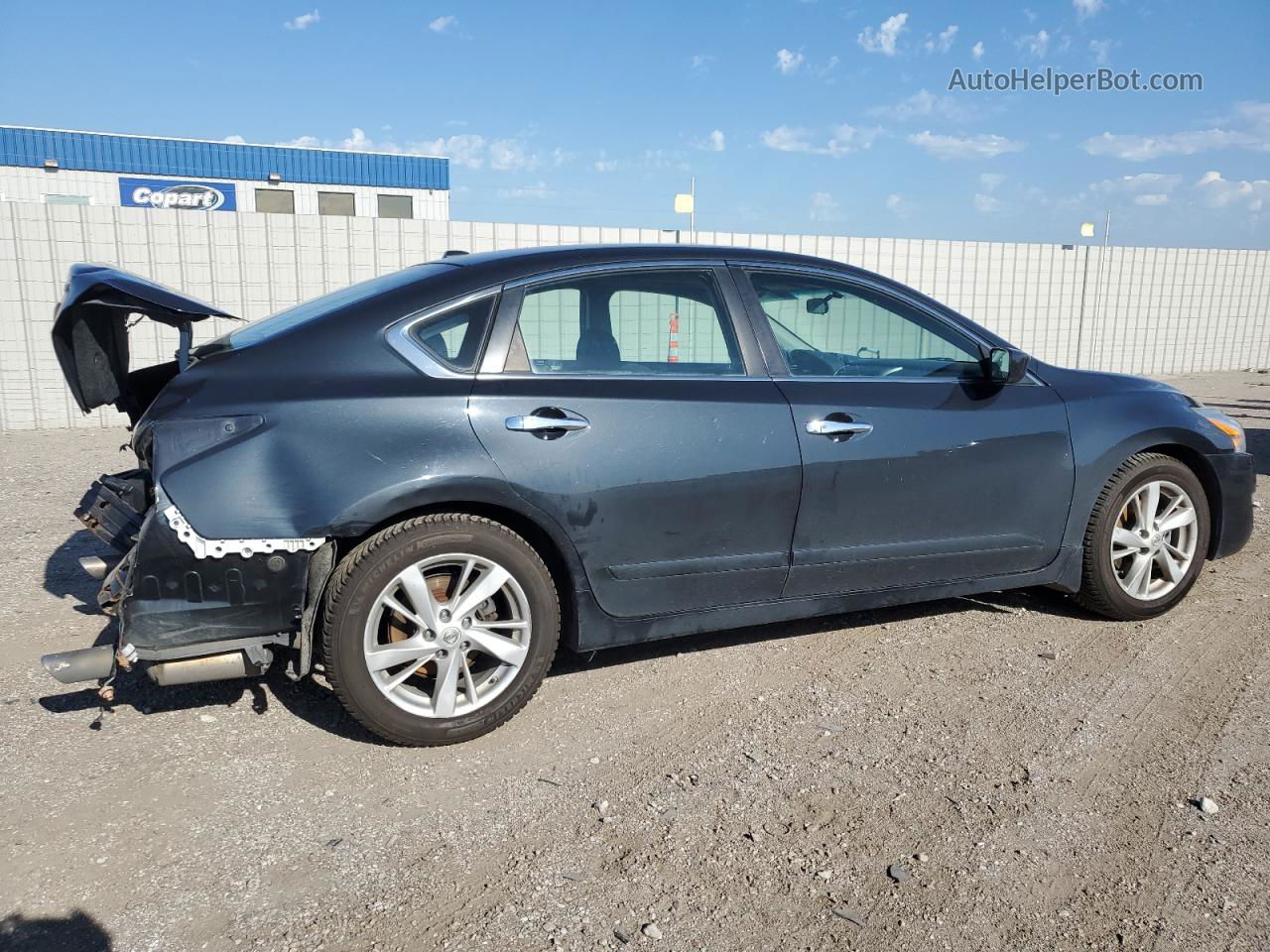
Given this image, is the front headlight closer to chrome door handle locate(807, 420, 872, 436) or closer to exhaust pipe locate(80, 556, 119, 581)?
chrome door handle locate(807, 420, 872, 436)

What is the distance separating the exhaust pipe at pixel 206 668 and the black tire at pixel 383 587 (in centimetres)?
25

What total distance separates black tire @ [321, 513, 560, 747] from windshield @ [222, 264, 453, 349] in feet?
2.72

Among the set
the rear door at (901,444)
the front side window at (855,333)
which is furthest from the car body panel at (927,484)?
the front side window at (855,333)

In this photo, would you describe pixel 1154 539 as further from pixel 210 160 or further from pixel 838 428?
pixel 210 160

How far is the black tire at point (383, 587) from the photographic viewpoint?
3086 millimetres

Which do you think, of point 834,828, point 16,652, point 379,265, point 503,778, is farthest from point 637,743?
point 379,265

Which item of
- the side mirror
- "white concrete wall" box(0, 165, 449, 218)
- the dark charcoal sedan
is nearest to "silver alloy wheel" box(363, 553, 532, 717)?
the dark charcoal sedan

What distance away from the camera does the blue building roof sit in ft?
83.3

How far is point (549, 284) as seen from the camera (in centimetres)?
354

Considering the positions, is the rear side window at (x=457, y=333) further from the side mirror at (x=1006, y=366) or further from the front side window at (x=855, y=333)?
the side mirror at (x=1006, y=366)

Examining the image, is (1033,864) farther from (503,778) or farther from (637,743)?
(503,778)

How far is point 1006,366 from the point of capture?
13.3 ft

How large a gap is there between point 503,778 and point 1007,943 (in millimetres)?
1535

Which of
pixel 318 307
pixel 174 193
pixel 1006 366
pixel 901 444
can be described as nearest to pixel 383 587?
pixel 318 307
